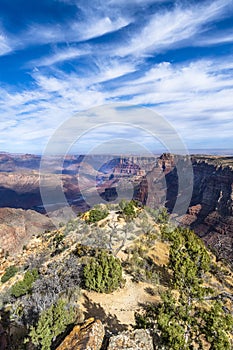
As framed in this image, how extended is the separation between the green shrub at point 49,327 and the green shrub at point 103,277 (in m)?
4.57

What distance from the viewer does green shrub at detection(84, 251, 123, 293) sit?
14875 mm

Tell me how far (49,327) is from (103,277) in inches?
229

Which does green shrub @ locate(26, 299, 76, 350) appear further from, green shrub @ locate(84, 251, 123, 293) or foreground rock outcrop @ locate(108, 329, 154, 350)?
green shrub @ locate(84, 251, 123, 293)

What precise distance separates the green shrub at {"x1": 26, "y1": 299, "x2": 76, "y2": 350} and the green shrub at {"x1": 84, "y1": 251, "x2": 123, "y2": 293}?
457 centimetres

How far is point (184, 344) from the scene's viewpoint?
848cm

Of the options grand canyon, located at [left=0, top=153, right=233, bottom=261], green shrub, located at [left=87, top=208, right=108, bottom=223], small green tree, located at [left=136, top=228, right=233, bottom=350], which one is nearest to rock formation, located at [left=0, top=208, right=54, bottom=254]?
grand canyon, located at [left=0, top=153, right=233, bottom=261]

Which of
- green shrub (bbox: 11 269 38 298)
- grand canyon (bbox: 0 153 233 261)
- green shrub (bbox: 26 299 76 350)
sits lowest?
grand canyon (bbox: 0 153 233 261)

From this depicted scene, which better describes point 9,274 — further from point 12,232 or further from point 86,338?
point 12,232

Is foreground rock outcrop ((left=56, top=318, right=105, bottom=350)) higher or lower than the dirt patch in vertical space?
higher

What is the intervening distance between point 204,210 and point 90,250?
65.4 meters

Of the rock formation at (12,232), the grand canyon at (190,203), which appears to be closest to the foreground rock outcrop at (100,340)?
the grand canyon at (190,203)

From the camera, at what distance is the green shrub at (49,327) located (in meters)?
9.07

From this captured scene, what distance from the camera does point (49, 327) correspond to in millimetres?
9570

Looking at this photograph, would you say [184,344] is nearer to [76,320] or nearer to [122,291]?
[76,320]
